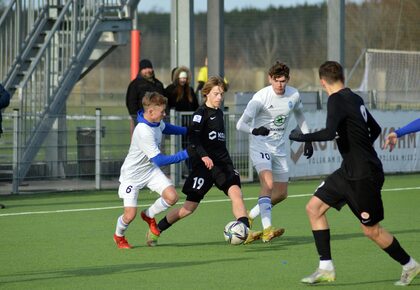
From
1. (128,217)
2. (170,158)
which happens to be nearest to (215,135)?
(170,158)

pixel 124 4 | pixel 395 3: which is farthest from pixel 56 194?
pixel 395 3

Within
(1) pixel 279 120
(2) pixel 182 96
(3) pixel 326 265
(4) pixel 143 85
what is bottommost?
(3) pixel 326 265

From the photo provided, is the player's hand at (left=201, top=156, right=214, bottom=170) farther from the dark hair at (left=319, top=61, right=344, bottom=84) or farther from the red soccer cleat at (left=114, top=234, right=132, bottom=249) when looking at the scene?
the dark hair at (left=319, top=61, right=344, bottom=84)

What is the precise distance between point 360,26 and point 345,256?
42852 mm

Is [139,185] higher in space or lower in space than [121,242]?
higher

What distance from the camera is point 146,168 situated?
12.5m

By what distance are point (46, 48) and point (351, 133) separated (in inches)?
461

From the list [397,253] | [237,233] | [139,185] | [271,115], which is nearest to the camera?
[397,253]

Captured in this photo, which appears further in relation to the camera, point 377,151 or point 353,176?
point 377,151

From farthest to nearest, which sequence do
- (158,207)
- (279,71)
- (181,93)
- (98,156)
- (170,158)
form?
1. (181,93)
2. (98,156)
3. (279,71)
4. (158,207)
5. (170,158)

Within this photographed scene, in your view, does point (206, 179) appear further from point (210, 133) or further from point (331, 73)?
point (331, 73)

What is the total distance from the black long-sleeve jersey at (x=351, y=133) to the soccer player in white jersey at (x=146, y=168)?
9.34 feet

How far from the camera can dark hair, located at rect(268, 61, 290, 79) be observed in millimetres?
12844

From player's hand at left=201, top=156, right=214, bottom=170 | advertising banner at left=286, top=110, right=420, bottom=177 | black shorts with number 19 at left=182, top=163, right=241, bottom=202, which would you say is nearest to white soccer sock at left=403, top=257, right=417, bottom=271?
player's hand at left=201, top=156, right=214, bottom=170
